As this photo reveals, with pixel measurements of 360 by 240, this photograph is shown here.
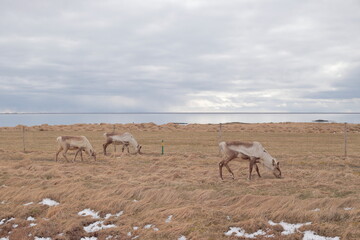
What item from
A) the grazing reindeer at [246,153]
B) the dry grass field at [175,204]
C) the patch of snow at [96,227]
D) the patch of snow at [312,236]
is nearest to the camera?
the patch of snow at [312,236]

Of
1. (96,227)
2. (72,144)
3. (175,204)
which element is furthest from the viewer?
(72,144)

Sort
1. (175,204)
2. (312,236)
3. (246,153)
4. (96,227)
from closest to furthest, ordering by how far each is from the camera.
Result: (312,236) → (96,227) → (175,204) → (246,153)

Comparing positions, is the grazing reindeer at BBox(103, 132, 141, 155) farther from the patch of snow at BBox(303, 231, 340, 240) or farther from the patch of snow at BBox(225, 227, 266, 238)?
the patch of snow at BBox(303, 231, 340, 240)

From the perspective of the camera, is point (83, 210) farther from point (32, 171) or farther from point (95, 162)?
point (95, 162)

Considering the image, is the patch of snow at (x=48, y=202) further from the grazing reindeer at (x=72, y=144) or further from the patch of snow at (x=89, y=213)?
the grazing reindeer at (x=72, y=144)

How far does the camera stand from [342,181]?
11695 millimetres

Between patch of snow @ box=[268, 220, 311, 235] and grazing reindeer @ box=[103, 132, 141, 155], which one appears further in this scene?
grazing reindeer @ box=[103, 132, 141, 155]

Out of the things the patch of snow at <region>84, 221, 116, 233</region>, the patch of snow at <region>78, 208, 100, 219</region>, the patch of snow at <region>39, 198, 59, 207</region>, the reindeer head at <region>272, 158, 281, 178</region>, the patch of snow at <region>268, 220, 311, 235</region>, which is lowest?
the patch of snow at <region>84, 221, 116, 233</region>

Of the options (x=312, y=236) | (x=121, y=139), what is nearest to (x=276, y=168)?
(x=312, y=236)

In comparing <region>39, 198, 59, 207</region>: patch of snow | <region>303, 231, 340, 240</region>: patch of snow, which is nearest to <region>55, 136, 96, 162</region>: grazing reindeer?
<region>39, 198, 59, 207</region>: patch of snow

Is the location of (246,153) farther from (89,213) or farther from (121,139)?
(121,139)

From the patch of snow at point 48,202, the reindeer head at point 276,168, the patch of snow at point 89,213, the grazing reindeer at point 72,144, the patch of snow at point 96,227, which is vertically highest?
the grazing reindeer at point 72,144

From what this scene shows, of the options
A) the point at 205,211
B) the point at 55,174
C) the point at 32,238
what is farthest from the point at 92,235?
the point at 55,174

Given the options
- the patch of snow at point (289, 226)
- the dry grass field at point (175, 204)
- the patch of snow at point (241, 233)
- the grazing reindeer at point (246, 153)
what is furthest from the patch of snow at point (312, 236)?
the grazing reindeer at point (246, 153)
